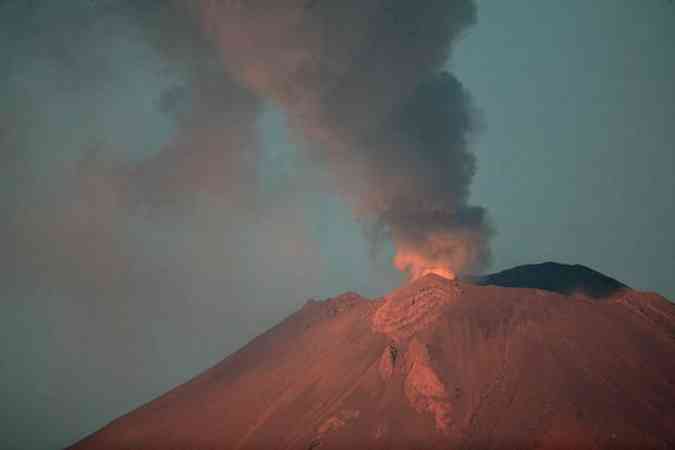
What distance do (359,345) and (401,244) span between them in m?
20.1

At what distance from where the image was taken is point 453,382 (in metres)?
57.8

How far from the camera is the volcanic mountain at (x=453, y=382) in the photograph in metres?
50.1

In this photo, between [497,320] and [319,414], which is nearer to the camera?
[319,414]

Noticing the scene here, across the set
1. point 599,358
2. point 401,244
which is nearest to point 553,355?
point 599,358

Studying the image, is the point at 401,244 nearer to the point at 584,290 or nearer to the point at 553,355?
the point at 584,290

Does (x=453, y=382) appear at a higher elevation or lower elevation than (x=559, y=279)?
lower

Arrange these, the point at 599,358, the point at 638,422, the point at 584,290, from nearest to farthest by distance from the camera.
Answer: the point at 638,422, the point at 599,358, the point at 584,290

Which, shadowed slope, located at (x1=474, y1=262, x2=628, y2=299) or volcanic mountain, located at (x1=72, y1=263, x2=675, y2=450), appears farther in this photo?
shadowed slope, located at (x1=474, y1=262, x2=628, y2=299)

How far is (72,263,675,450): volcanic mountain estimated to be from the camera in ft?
164

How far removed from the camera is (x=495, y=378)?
56844 mm

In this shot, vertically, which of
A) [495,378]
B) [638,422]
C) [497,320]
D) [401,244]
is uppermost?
[401,244]

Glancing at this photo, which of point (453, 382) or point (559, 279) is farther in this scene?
point (559, 279)

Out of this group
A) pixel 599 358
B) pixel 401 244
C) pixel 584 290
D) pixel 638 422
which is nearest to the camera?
pixel 638 422

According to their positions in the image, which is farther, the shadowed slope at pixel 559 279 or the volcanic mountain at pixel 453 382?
the shadowed slope at pixel 559 279
